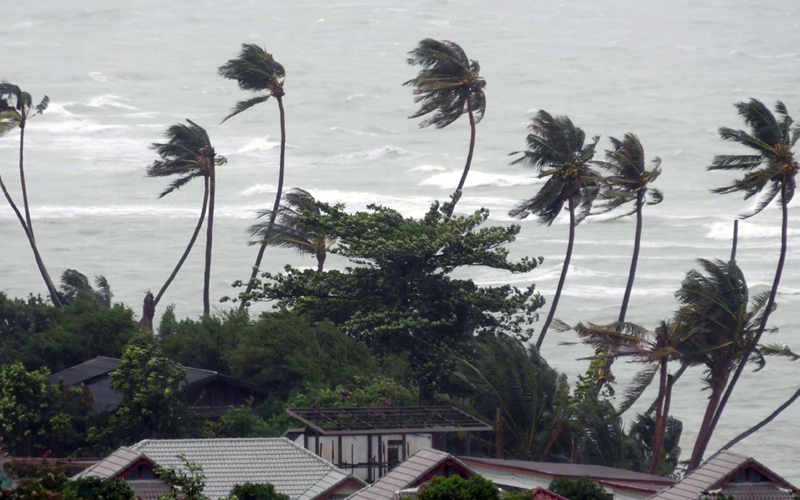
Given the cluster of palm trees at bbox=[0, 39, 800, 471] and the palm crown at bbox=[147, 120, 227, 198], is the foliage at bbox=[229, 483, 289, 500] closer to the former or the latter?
the cluster of palm trees at bbox=[0, 39, 800, 471]

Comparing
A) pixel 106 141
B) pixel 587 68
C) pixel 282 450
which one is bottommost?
pixel 282 450

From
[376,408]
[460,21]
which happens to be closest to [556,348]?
[376,408]

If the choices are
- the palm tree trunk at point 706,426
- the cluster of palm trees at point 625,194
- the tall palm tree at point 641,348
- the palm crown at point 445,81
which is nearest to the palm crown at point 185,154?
the cluster of palm trees at point 625,194

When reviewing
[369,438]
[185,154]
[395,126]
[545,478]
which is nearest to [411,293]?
[185,154]

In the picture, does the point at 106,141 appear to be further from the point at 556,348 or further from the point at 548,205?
the point at 548,205

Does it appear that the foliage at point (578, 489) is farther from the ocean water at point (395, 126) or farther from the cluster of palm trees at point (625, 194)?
the ocean water at point (395, 126)

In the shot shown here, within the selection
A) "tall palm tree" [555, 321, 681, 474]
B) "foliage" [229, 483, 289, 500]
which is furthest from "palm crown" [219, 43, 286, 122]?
"foliage" [229, 483, 289, 500]

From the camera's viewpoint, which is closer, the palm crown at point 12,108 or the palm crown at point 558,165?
the palm crown at point 558,165
